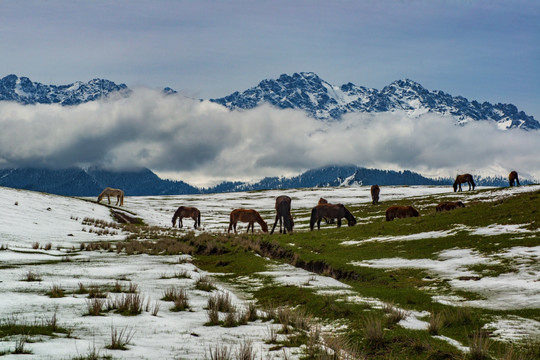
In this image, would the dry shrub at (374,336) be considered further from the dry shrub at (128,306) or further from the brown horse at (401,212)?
the brown horse at (401,212)

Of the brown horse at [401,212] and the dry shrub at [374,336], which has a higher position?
the brown horse at [401,212]

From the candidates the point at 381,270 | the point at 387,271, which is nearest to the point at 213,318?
the point at 387,271

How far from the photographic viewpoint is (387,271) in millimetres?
19000

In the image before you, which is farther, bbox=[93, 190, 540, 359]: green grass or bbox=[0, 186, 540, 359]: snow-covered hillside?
bbox=[93, 190, 540, 359]: green grass

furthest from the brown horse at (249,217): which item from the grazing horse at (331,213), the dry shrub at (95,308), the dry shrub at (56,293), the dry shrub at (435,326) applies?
the dry shrub at (435,326)

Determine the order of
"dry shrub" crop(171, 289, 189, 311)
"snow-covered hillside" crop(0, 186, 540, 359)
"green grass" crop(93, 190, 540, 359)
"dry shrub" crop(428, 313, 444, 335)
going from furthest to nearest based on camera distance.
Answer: "dry shrub" crop(171, 289, 189, 311)
"dry shrub" crop(428, 313, 444, 335)
"green grass" crop(93, 190, 540, 359)
"snow-covered hillside" crop(0, 186, 540, 359)

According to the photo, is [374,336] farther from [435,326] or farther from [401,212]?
[401,212]

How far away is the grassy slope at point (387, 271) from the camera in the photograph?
985cm

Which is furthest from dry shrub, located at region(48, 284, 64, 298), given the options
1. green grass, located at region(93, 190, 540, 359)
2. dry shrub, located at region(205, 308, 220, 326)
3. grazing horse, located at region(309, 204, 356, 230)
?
grazing horse, located at region(309, 204, 356, 230)

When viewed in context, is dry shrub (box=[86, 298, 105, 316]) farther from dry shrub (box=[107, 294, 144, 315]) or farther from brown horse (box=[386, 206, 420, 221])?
brown horse (box=[386, 206, 420, 221])

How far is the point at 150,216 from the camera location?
244ft

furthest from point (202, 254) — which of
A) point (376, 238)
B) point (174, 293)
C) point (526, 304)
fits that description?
point (526, 304)

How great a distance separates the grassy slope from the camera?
32.3 ft

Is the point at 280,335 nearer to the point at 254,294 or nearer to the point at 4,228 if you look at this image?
the point at 254,294
